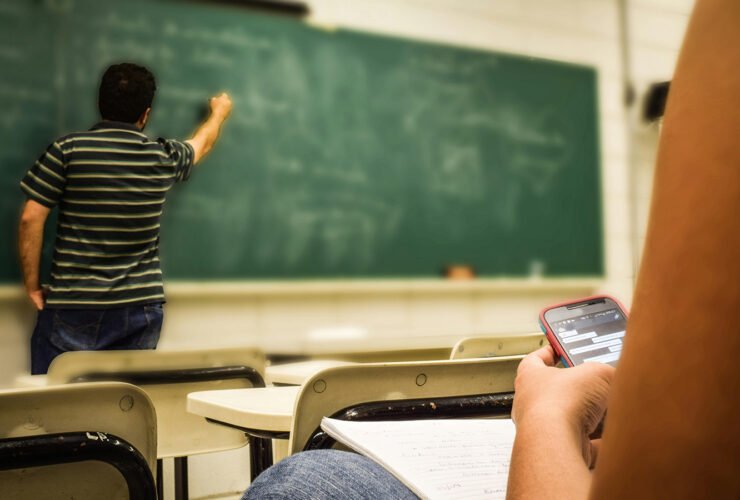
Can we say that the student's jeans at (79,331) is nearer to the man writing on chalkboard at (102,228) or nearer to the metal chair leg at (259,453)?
the man writing on chalkboard at (102,228)

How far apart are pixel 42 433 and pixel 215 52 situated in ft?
9.21

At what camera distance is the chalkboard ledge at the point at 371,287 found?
3367 mm

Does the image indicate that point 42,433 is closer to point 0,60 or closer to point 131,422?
point 131,422

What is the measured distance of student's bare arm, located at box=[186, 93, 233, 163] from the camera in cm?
322

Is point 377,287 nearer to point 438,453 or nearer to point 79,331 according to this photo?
point 79,331

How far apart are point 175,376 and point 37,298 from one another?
1.26m

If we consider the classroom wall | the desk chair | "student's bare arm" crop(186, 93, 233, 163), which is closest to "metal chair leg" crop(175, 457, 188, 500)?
the desk chair

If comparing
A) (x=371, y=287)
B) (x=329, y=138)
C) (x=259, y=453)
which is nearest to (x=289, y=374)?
(x=259, y=453)

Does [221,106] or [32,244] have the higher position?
[221,106]

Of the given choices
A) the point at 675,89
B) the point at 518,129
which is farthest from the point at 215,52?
the point at 675,89

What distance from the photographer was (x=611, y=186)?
4715 mm

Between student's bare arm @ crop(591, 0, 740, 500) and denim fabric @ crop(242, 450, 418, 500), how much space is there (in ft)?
1.09

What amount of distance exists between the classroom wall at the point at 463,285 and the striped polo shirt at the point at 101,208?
0.52 meters

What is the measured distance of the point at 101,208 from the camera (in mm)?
2668
